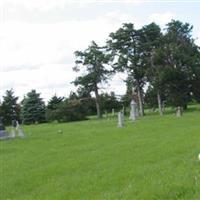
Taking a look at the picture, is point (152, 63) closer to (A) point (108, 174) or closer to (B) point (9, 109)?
(B) point (9, 109)

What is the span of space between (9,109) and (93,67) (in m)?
16.4

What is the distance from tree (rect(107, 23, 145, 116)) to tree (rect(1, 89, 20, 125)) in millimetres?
18908

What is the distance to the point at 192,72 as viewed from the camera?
215 feet

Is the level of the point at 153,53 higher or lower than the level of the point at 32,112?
higher

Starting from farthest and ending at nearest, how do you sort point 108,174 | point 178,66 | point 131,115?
point 178,66, point 131,115, point 108,174

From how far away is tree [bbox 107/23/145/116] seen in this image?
225 ft

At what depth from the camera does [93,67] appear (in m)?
72.8

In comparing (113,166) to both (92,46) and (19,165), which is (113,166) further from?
(92,46)

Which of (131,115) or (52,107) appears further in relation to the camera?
(52,107)

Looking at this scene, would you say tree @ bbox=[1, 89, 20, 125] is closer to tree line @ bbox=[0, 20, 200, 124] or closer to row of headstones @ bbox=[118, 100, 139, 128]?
tree line @ bbox=[0, 20, 200, 124]

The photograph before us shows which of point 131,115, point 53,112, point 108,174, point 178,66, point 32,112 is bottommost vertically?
point 108,174

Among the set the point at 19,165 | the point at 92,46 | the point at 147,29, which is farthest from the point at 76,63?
the point at 19,165

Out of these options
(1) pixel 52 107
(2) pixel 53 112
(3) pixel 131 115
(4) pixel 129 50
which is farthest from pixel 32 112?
(3) pixel 131 115

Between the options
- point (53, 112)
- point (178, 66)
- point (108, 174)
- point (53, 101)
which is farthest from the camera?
point (53, 101)
